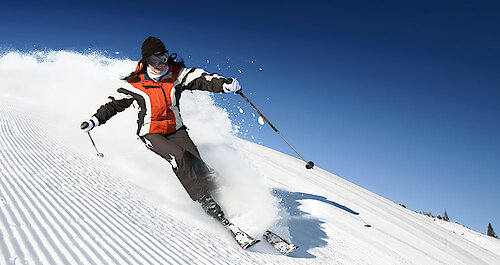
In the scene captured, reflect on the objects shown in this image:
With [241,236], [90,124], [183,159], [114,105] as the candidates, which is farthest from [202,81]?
[241,236]

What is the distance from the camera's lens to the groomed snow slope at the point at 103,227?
6.53 feet

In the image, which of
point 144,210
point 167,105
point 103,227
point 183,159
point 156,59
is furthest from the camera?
point 167,105

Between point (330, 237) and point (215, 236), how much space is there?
233 cm

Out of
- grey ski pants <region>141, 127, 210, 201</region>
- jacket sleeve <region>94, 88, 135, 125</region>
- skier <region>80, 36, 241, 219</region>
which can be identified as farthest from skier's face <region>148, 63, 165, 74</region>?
grey ski pants <region>141, 127, 210, 201</region>

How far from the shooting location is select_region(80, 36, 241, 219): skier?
3525 millimetres

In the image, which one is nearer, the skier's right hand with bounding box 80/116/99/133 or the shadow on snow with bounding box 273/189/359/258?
the shadow on snow with bounding box 273/189/359/258

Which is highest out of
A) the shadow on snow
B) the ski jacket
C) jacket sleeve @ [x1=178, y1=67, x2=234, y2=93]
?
jacket sleeve @ [x1=178, y1=67, x2=234, y2=93]

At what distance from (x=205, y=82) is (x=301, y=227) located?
2.83m

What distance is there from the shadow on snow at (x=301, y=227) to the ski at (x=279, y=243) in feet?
0.50

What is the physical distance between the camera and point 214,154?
19.1 ft

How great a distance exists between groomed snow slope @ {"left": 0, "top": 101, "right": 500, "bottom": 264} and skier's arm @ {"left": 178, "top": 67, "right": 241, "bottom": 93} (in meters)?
1.71

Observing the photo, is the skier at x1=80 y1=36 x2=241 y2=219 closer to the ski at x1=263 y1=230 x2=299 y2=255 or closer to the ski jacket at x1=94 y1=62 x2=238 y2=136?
the ski jacket at x1=94 y1=62 x2=238 y2=136

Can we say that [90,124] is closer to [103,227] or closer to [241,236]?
[103,227]

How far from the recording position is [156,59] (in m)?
3.71
